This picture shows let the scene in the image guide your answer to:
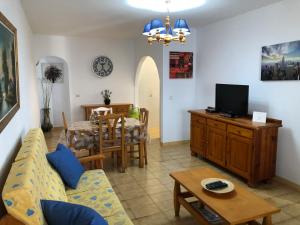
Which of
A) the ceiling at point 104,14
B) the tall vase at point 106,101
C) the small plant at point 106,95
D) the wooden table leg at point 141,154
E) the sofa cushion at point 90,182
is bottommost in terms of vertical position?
the wooden table leg at point 141,154

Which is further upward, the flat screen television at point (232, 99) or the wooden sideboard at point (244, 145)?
the flat screen television at point (232, 99)

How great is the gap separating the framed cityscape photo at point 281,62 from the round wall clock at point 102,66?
3.97 m

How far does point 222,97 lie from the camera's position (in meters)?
4.11

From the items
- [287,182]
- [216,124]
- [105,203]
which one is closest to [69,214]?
[105,203]

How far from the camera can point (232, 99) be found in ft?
12.8

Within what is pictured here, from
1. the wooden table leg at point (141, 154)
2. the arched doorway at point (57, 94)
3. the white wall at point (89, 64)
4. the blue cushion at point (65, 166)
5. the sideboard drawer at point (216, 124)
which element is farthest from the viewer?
the arched doorway at point (57, 94)

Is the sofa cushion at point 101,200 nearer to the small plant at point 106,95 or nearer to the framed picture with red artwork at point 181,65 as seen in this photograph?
the framed picture with red artwork at point 181,65

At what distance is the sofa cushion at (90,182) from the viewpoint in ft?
7.78

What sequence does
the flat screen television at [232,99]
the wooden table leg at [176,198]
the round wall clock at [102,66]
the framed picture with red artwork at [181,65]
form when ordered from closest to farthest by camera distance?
the wooden table leg at [176,198] < the flat screen television at [232,99] < the framed picture with red artwork at [181,65] < the round wall clock at [102,66]

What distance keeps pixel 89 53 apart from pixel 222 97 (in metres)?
3.74

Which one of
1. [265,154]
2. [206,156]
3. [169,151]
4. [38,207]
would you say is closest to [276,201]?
[265,154]

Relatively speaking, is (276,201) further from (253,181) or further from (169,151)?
(169,151)

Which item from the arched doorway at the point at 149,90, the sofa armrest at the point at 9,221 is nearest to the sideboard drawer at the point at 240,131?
the sofa armrest at the point at 9,221

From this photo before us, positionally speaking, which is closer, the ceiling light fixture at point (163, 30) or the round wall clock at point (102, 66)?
the ceiling light fixture at point (163, 30)
